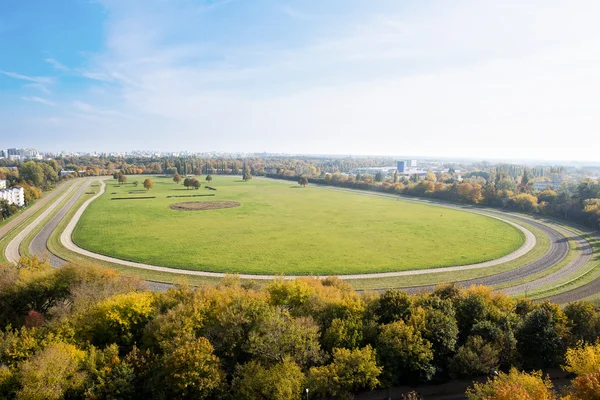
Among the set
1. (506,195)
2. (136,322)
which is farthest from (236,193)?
(136,322)

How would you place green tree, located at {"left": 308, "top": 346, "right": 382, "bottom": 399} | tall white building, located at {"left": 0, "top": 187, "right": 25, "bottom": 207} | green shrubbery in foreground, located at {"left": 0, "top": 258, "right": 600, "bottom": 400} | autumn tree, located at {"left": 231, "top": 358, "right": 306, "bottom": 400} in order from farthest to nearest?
tall white building, located at {"left": 0, "top": 187, "right": 25, "bottom": 207}, green tree, located at {"left": 308, "top": 346, "right": 382, "bottom": 399}, green shrubbery in foreground, located at {"left": 0, "top": 258, "right": 600, "bottom": 400}, autumn tree, located at {"left": 231, "top": 358, "right": 306, "bottom": 400}

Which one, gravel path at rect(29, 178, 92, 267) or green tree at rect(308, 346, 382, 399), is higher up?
green tree at rect(308, 346, 382, 399)

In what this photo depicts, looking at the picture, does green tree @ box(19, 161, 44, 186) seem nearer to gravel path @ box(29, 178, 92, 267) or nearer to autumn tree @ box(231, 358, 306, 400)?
gravel path @ box(29, 178, 92, 267)

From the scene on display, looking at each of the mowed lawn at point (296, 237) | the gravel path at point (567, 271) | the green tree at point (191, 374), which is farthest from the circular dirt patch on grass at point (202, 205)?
the green tree at point (191, 374)

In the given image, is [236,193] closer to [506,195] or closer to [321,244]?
[321,244]

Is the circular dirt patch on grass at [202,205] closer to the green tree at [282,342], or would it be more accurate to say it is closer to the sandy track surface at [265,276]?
the sandy track surface at [265,276]

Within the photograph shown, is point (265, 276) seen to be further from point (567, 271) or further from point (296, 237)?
point (567, 271)

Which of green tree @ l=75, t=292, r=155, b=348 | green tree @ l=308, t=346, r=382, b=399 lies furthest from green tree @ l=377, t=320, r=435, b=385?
green tree @ l=75, t=292, r=155, b=348
